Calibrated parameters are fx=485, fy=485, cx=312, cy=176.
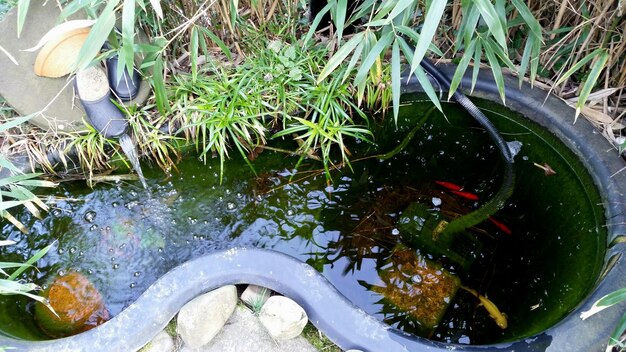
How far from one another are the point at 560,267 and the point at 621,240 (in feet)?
A: 1.04

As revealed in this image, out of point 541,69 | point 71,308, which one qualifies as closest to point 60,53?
point 71,308

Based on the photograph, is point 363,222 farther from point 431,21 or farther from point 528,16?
point 431,21


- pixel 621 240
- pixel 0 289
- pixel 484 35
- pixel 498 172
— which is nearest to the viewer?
pixel 0 289

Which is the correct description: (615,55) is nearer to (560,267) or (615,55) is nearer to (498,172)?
(498,172)

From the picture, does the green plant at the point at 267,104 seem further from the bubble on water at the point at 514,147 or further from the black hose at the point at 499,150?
the bubble on water at the point at 514,147

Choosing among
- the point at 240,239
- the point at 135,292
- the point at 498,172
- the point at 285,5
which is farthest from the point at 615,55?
the point at 135,292

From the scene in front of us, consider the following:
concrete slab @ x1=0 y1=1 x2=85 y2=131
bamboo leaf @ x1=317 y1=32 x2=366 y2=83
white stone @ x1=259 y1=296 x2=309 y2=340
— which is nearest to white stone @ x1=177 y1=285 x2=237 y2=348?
white stone @ x1=259 y1=296 x2=309 y2=340

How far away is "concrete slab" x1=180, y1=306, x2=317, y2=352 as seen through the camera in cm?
195

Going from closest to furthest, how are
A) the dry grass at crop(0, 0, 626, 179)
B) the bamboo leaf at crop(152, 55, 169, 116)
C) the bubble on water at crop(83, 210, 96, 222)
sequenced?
1. the bamboo leaf at crop(152, 55, 169, 116)
2. the dry grass at crop(0, 0, 626, 179)
3. the bubble on water at crop(83, 210, 96, 222)

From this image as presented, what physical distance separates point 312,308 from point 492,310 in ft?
2.98

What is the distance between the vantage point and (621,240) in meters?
1.99

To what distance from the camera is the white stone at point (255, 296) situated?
203 centimetres

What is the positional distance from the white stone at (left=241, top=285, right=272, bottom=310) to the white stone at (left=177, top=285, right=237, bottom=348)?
0.08 metres

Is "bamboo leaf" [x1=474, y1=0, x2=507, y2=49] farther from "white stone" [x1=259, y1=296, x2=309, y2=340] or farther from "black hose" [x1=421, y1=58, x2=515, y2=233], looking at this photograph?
"white stone" [x1=259, y1=296, x2=309, y2=340]
